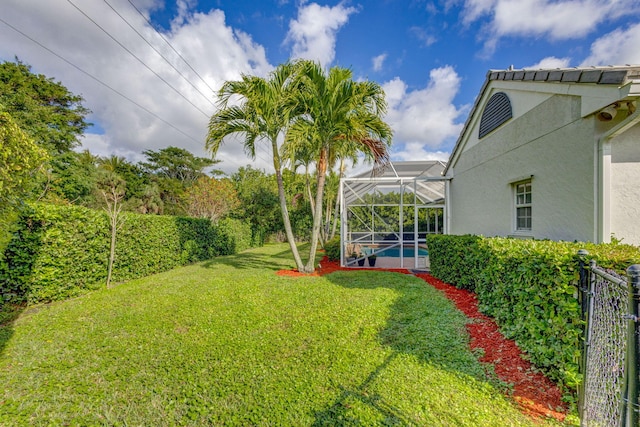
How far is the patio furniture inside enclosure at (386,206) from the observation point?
1173 centimetres

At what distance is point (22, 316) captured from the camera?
5.27 metres

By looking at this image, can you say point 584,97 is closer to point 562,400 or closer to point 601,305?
point 601,305

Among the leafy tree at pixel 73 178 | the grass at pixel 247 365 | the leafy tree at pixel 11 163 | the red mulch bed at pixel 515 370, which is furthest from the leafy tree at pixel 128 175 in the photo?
the red mulch bed at pixel 515 370

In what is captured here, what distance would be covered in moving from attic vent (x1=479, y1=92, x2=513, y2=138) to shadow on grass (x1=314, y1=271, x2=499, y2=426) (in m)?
5.00

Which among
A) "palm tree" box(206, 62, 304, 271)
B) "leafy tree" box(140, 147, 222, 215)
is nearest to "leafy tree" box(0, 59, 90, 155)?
Answer: "leafy tree" box(140, 147, 222, 215)

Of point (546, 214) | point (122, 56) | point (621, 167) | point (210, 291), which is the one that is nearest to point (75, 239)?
point (210, 291)

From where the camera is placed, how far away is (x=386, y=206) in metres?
14.0

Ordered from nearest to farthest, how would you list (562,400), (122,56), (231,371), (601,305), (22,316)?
(601,305) < (562,400) < (231,371) < (22,316) < (122,56)

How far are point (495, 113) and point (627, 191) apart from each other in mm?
4164

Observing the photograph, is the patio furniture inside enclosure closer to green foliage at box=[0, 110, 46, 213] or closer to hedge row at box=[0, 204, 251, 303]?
hedge row at box=[0, 204, 251, 303]

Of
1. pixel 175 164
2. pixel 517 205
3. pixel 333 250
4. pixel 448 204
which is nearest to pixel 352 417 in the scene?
pixel 517 205

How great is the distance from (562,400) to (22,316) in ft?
28.3

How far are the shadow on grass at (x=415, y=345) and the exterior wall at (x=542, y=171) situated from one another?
106 inches

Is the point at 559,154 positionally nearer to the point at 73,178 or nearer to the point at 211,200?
the point at 211,200
